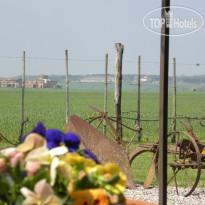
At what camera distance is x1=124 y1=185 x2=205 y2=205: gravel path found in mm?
6039

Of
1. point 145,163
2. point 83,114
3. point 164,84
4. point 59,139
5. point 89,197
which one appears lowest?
point 83,114

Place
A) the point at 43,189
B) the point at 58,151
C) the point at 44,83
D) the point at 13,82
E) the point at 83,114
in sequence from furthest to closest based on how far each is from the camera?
the point at 44,83 < the point at 13,82 < the point at 83,114 < the point at 58,151 < the point at 43,189

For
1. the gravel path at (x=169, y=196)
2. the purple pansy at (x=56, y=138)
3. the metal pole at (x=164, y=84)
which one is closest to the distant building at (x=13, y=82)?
the gravel path at (x=169, y=196)

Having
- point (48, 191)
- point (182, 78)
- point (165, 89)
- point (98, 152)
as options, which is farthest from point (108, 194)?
point (182, 78)

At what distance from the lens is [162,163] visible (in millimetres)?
2957

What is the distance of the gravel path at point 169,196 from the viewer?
6.04 m

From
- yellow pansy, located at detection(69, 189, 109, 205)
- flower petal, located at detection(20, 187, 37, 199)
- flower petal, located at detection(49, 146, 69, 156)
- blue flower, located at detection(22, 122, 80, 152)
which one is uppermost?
blue flower, located at detection(22, 122, 80, 152)

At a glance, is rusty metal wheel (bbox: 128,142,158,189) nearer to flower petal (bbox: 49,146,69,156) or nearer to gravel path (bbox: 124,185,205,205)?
gravel path (bbox: 124,185,205,205)

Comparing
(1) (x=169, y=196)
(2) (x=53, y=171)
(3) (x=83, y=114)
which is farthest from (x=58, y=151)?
(3) (x=83, y=114)

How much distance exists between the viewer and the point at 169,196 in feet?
20.7

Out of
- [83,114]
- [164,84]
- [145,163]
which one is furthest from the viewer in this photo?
[83,114]

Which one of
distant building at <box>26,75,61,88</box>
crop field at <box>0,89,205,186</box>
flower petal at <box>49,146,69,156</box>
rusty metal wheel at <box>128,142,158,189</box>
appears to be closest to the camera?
flower petal at <box>49,146,69,156</box>

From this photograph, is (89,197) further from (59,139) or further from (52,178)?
(59,139)

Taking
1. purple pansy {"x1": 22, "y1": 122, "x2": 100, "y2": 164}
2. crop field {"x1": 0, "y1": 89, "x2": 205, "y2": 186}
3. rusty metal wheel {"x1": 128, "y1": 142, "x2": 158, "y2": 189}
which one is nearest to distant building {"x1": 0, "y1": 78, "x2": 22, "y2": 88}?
crop field {"x1": 0, "y1": 89, "x2": 205, "y2": 186}
